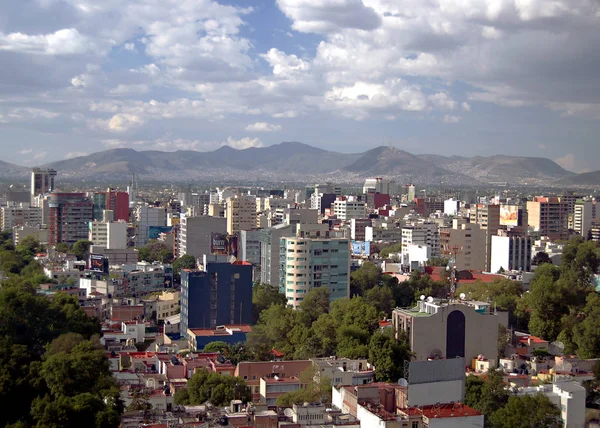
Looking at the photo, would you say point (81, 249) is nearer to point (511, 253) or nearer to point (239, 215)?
point (239, 215)

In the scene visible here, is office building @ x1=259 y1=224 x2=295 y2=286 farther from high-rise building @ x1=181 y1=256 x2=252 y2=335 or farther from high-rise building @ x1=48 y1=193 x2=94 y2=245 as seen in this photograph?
high-rise building @ x1=48 y1=193 x2=94 y2=245

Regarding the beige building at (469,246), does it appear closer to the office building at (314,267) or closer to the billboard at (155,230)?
the office building at (314,267)

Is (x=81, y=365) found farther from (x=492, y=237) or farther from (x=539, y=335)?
(x=492, y=237)

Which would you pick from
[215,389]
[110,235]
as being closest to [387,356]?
[215,389]

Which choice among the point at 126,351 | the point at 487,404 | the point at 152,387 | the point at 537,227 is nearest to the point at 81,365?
the point at 152,387

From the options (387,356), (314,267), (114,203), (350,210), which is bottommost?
(387,356)

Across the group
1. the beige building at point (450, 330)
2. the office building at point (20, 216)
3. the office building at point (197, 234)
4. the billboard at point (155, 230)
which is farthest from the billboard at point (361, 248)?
the beige building at point (450, 330)

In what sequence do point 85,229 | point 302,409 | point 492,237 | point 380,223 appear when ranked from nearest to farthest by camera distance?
point 302,409, point 492,237, point 85,229, point 380,223
